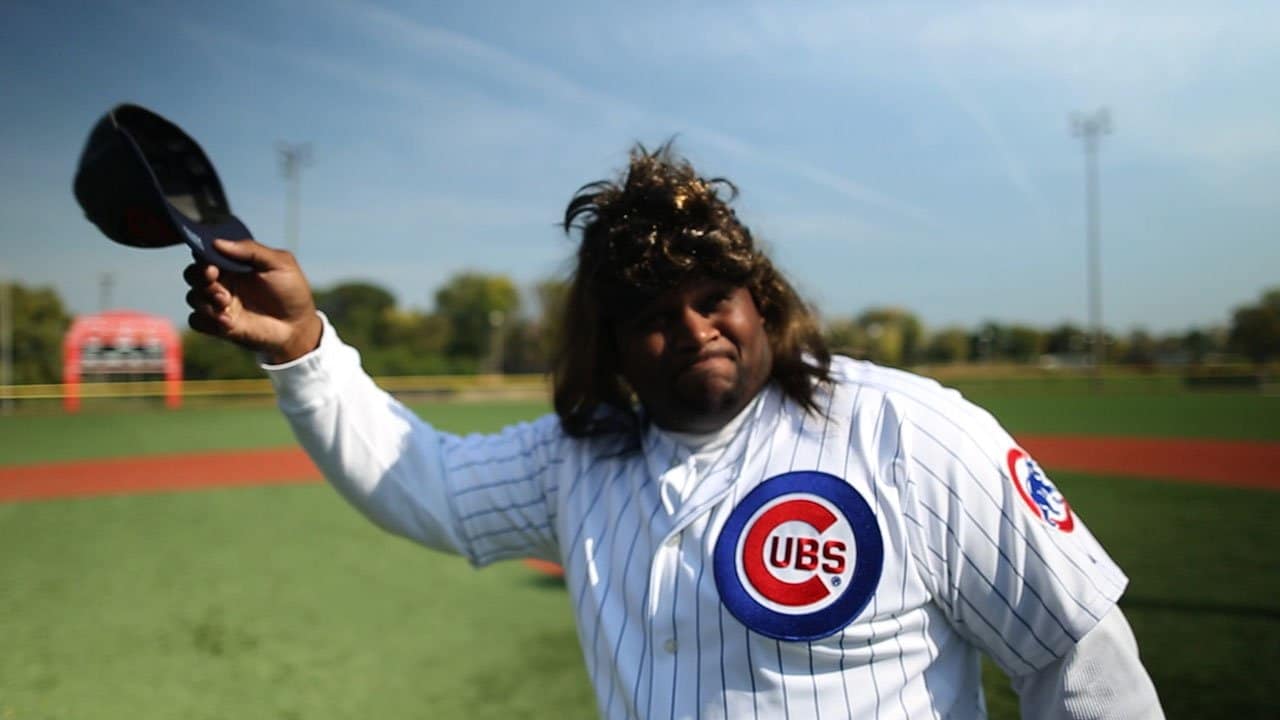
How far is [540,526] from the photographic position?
191 centimetres

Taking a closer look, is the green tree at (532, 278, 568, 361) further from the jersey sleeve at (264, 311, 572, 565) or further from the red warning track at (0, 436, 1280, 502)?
the red warning track at (0, 436, 1280, 502)

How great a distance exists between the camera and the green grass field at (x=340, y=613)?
391cm

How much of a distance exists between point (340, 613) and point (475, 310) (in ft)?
160

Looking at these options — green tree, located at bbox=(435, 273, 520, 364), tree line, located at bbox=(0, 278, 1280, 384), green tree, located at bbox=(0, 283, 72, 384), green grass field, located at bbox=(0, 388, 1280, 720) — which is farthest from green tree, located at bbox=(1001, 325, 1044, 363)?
green tree, located at bbox=(435, 273, 520, 364)

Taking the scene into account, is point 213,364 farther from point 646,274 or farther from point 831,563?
point 831,563

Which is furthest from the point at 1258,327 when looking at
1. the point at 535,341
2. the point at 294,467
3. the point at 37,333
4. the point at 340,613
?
the point at 37,333

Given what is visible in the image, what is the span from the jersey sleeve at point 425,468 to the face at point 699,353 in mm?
333

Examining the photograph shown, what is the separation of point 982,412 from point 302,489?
10.1 metres

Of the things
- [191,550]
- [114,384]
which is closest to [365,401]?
[191,550]

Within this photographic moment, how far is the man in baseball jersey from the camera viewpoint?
4.58ft

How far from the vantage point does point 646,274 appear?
1611 mm

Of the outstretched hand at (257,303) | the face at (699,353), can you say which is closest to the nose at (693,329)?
the face at (699,353)

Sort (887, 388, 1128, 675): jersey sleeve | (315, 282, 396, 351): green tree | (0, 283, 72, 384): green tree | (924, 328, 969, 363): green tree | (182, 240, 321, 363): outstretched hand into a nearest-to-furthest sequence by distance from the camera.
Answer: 1. (887, 388, 1128, 675): jersey sleeve
2. (182, 240, 321, 363): outstretched hand
3. (924, 328, 969, 363): green tree
4. (0, 283, 72, 384): green tree
5. (315, 282, 396, 351): green tree

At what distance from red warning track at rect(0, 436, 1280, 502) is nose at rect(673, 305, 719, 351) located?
10.3 meters
